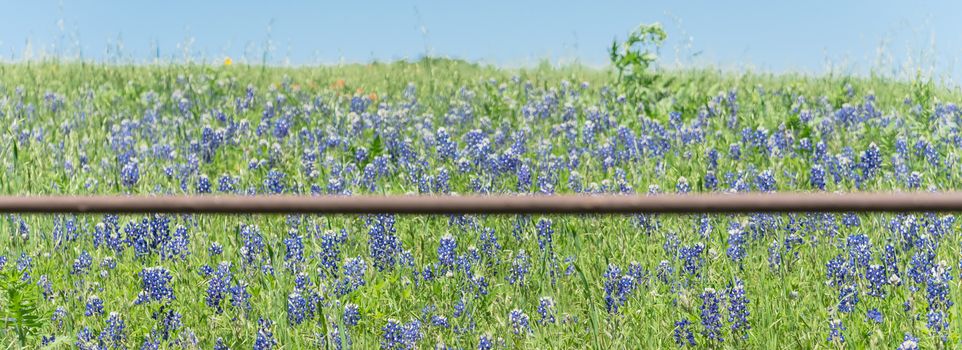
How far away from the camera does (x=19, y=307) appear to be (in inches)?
122

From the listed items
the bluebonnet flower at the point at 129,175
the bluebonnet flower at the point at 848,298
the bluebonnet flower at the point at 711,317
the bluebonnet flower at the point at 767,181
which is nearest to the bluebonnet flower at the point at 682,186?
the bluebonnet flower at the point at 767,181

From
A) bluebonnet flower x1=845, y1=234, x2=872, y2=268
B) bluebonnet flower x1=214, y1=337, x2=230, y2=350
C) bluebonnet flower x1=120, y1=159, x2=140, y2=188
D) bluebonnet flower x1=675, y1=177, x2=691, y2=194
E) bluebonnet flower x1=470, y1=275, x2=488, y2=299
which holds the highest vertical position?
bluebonnet flower x1=120, y1=159, x2=140, y2=188

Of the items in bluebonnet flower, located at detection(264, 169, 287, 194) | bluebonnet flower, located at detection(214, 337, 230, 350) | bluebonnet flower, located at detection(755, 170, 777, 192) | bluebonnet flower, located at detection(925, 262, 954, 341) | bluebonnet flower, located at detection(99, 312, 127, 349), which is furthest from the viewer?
bluebonnet flower, located at detection(264, 169, 287, 194)

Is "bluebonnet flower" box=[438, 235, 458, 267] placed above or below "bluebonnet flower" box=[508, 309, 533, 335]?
above

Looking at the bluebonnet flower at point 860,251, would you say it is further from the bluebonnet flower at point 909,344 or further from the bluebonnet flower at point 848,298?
the bluebonnet flower at point 909,344

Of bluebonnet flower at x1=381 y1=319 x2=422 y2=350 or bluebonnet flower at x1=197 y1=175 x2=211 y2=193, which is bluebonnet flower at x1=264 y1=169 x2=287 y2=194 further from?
bluebonnet flower at x1=381 y1=319 x2=422 y2=350

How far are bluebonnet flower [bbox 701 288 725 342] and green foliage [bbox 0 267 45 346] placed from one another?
1.92 metres

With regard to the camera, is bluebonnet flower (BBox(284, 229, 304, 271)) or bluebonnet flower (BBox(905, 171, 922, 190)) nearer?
bluebonnet flower (BBox(284, 229, 304, 271))

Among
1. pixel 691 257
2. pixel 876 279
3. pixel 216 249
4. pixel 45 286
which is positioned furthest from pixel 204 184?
pixel 876 279

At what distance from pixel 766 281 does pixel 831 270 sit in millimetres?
205

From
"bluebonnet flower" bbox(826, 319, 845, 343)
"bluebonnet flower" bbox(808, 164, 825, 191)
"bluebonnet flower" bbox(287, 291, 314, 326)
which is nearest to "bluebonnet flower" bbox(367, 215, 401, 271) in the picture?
"bluebonnet flower" bbox(287, 291, 314, 326)

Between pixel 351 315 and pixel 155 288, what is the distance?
642 millimetres

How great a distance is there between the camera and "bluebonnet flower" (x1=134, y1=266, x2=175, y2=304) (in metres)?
3.29

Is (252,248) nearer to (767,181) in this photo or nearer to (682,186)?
(682,186)
